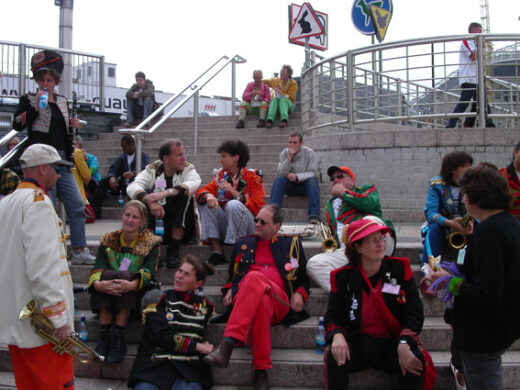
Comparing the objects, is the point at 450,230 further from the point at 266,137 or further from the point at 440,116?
the point at 266,137

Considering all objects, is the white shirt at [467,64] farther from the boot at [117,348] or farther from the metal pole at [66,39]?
the metal pole at [66,39]

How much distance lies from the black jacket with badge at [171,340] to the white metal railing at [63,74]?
285 inches

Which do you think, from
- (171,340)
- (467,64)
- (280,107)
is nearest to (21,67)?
(280,107)

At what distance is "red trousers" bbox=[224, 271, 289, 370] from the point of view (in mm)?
3795

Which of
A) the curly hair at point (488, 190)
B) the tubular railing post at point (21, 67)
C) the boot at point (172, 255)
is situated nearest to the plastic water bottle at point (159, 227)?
the boot at point (172, 255)

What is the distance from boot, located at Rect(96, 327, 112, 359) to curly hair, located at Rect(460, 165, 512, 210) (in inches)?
116

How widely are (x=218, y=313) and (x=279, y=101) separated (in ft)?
21.8

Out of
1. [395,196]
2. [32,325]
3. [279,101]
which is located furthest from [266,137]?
[32,325]

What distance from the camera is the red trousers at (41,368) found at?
3.02 meters

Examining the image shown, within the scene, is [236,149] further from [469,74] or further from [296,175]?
[469,74]

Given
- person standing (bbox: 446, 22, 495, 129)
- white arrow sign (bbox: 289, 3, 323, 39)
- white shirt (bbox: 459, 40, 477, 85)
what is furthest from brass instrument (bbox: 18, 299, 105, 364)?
white arrow sign (bbox: 289, 3, 323, 39)

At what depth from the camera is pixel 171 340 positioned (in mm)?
3842

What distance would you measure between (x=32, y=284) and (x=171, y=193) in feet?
7.22

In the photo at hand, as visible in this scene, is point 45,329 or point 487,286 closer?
point 487,286
